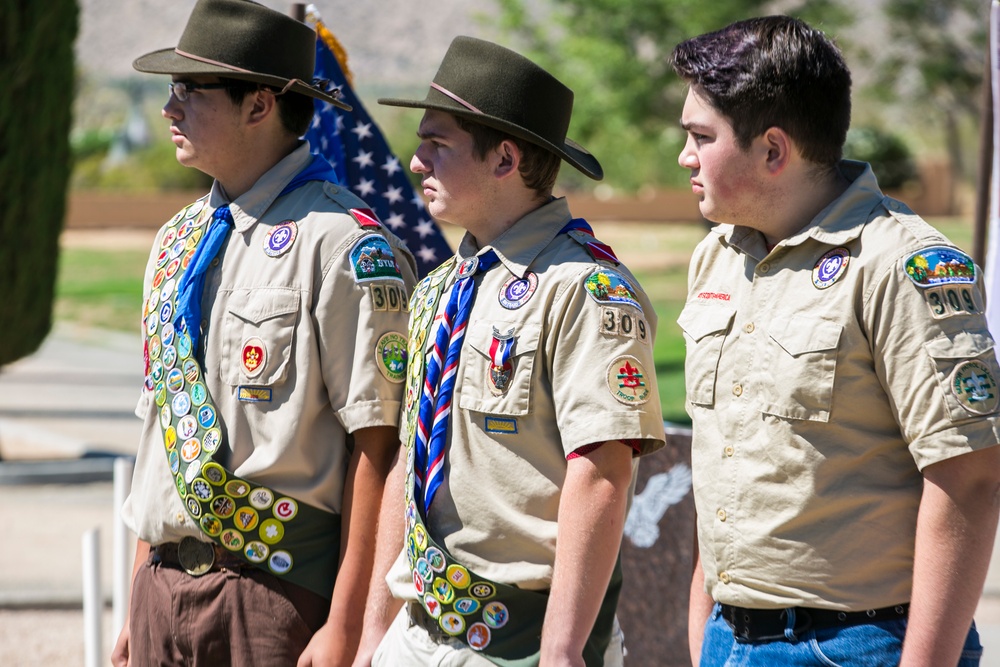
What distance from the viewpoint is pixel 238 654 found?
2.89 metres

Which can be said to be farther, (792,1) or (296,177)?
(792,1)

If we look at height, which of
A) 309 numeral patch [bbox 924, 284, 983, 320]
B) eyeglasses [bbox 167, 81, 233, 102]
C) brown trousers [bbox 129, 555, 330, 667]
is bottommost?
brown trousers [bbox 129, 555, 330, 667]

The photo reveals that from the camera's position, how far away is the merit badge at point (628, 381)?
2420mm

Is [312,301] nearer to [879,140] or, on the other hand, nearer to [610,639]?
[610,639]

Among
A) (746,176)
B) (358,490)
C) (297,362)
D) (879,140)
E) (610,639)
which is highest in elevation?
(746,176)

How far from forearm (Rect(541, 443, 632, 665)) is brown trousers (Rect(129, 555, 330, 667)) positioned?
73 cm

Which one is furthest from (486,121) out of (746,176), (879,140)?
(879,140)

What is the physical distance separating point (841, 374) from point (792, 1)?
3471 centimetres

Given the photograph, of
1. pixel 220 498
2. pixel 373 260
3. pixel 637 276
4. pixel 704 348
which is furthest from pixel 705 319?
pixel 637 276

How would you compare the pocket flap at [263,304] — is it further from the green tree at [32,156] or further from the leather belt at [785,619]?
the green tree at [32,156]

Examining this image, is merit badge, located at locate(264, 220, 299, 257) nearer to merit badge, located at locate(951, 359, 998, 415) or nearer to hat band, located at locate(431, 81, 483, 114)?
hat band, located at locate(431, 81, 483, 114)

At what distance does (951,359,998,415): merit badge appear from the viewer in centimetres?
211

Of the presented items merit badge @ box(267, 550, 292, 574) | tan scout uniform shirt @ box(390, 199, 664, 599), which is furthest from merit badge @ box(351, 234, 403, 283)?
merit badge @ box(267, 550, 292, 574)

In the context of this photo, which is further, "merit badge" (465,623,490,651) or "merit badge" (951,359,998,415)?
"merit badge" (465,623,490,651)
